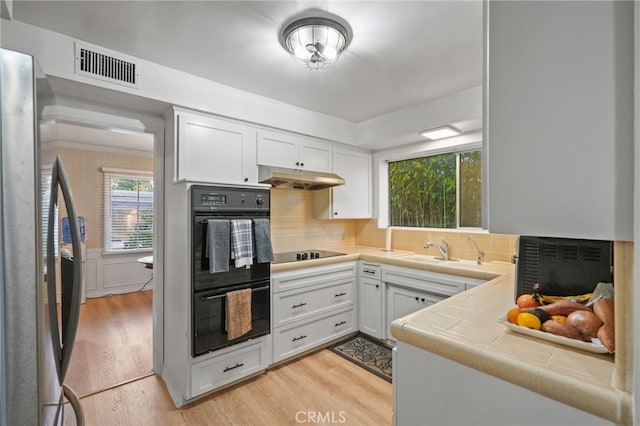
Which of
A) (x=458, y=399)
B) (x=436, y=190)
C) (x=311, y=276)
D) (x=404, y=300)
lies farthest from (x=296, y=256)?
(x=458, y=399)

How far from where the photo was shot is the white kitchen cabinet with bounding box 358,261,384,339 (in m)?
2.93

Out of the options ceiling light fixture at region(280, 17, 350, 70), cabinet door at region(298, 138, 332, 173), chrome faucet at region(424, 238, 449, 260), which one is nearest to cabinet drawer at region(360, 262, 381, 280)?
chrome faucet at region(424, 238, 449, 260)

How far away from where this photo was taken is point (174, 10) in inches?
60.4

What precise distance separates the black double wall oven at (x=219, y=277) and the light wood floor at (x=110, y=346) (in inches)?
34.3

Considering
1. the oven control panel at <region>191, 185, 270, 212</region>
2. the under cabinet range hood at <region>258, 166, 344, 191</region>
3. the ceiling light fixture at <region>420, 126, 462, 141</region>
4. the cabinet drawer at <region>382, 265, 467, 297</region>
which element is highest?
the ceiling light fixture at <region>420, 126, 462, 141</region>

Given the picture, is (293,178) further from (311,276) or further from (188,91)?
(188,91)

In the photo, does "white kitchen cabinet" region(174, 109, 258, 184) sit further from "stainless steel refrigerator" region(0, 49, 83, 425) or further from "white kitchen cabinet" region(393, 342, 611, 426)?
"white kitchen cabinet" region(393, 342, 611, 426)

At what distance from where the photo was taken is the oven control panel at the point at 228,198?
207cm

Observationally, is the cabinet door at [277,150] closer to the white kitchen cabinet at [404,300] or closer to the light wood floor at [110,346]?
the white kitchen cabinet at [404,300]

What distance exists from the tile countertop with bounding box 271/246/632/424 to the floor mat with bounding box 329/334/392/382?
1405mm

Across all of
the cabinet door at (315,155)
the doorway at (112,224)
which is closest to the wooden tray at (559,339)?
the cabinet door at (315,155)

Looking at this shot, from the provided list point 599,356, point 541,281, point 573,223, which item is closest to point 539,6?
point 573,223

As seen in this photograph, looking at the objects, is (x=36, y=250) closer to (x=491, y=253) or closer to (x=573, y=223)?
(x=573, y=223)

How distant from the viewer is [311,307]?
108 inches
